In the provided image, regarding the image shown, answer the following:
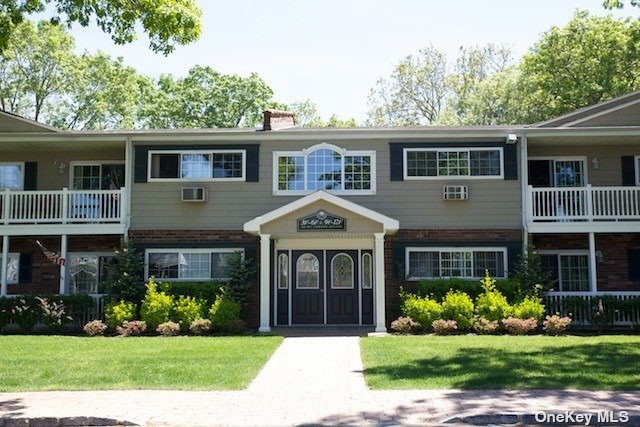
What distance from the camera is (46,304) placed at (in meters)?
16.8

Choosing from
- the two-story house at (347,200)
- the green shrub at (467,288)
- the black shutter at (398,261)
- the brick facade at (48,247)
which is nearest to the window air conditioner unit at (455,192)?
the two-story house at (347,200)

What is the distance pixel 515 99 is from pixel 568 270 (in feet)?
68.3

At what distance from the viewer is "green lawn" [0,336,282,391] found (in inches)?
372

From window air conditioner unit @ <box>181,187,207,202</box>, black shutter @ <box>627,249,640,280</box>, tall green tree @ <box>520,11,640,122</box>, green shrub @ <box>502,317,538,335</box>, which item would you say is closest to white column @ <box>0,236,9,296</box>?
window air conditioner unit @ <box>181,187,207,202</box>

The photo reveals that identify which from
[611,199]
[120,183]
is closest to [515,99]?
→ [611,199]

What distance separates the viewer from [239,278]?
690 inches

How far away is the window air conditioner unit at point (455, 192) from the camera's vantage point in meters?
17.9

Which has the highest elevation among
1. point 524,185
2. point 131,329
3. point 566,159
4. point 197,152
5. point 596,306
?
point 197,152

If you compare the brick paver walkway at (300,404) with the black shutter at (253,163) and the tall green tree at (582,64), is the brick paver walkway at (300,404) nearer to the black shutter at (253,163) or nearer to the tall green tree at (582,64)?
the black shutter at (253,163)

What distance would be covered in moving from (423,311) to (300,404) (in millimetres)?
8325

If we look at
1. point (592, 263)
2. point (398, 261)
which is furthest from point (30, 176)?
point (592, 263)

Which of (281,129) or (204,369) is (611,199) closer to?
(281,129)

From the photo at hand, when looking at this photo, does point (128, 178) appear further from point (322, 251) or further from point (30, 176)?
point (322, 251)

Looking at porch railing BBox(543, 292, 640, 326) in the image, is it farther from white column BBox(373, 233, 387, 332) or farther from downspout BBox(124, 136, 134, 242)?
downspout BBox(124, 136, 134, 242)
